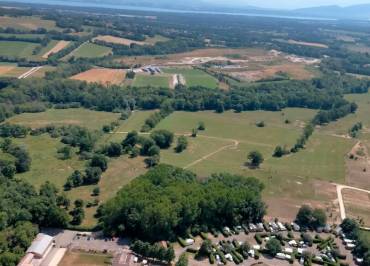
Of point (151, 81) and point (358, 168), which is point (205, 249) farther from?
point (151, 81)

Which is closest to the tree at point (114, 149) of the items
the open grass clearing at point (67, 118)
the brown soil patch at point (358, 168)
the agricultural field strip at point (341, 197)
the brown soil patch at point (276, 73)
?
the open grass clearing at point (67, 118)

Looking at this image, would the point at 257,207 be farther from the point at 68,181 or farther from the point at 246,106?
the point at 246,106

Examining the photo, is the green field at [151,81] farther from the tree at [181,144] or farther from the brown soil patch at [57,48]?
the tree at [181,144]

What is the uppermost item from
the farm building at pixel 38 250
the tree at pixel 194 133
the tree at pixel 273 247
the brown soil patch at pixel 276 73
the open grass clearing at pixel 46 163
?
the farm building at pixel 38 250

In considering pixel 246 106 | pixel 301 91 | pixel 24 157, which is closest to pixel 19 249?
pixel 24 157

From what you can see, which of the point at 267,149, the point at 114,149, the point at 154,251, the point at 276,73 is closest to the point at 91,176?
the point at 114,149

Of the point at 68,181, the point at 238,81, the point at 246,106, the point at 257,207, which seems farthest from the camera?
the point at 238,81
